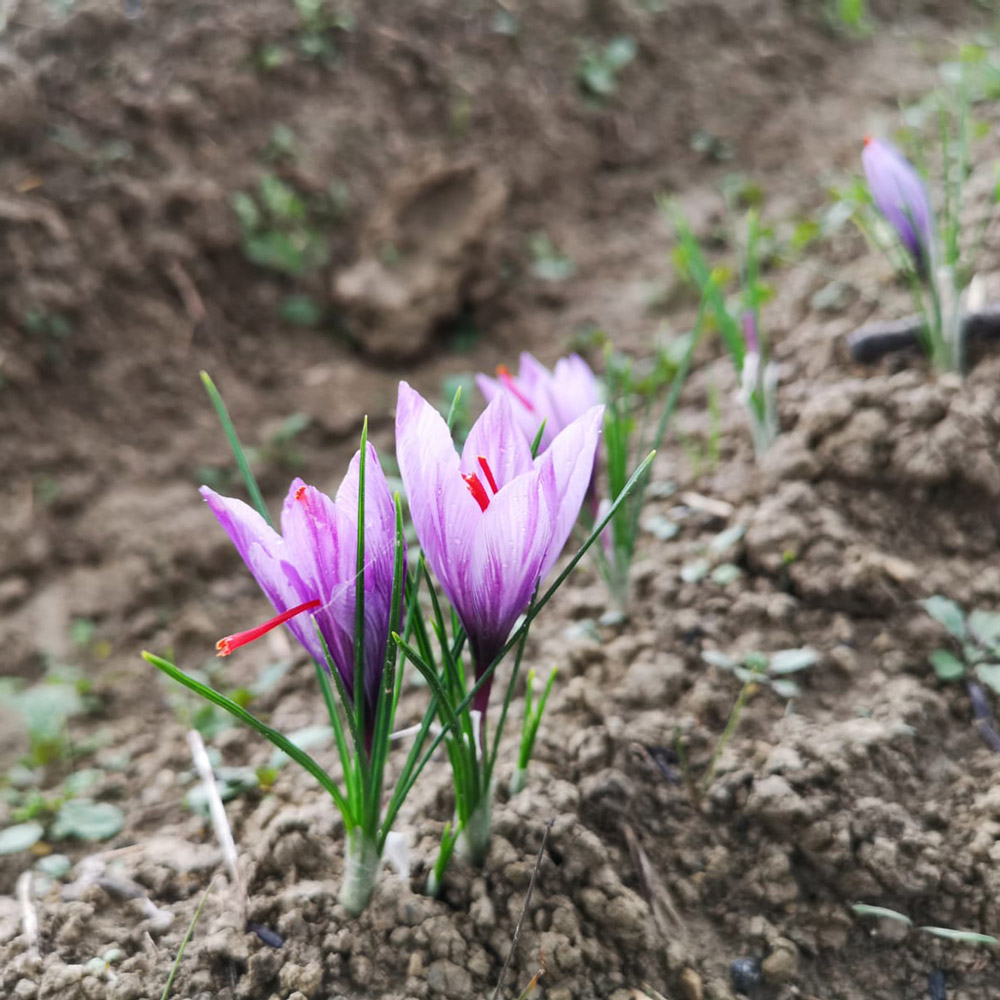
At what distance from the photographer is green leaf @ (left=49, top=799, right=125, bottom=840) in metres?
1.46

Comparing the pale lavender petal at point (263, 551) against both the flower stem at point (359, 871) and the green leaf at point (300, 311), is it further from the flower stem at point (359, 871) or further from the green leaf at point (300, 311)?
the green leaf at point (300, 311)

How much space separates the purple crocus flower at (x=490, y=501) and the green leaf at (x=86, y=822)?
33.4 inches

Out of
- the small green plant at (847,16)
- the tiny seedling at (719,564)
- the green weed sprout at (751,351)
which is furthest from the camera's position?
the small green plant at (847,16)

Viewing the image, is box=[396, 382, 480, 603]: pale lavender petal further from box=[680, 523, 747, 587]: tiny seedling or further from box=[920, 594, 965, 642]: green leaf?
box=[920, 594, 965, 642]: green leaf

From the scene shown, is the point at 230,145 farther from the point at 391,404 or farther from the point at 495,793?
the point at 495,793

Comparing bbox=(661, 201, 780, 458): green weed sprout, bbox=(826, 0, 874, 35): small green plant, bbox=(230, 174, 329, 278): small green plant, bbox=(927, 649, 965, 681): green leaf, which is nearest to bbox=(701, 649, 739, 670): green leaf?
bbox=(927, 649, 965, 681): green leaf

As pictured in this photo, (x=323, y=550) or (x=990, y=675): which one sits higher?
(x=323, y=550)

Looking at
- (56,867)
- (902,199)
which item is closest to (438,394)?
(902,199)

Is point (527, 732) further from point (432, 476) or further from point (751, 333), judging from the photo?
point (751, 333)

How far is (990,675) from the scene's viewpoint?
139cm

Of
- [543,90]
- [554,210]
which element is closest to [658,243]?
[554,210]

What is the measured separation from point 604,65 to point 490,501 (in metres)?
3.40

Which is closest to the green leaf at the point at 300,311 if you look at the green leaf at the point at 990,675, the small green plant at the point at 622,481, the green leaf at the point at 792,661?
the small green plant at the point at 622,481

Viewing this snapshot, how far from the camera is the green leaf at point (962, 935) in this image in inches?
45.3
